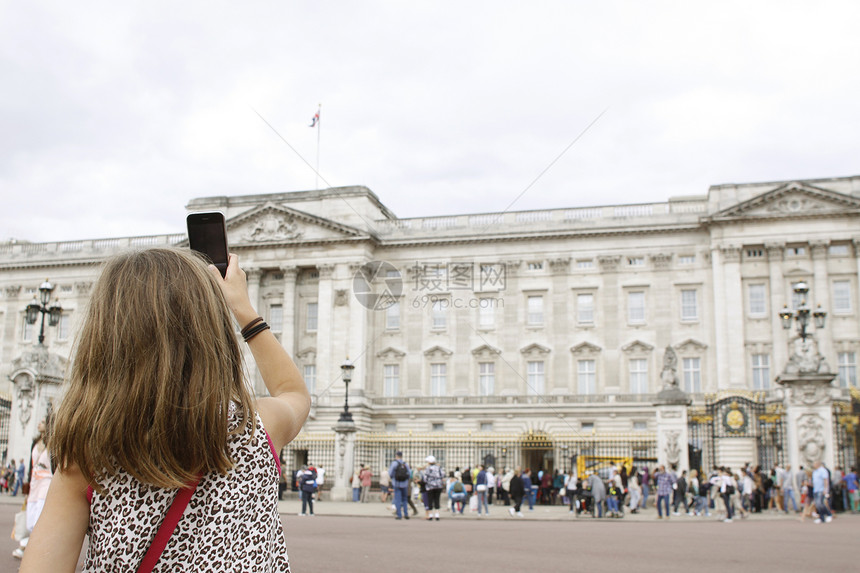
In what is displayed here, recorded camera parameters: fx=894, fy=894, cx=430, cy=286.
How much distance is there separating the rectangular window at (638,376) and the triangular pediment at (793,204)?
9022 millimetres

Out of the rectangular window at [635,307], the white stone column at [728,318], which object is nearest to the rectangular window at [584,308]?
the rectangular window at [635,307]

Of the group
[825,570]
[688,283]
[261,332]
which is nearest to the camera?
[261,332]

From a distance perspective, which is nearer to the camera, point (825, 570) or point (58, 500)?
point (58, 500)

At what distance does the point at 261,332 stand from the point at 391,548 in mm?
12529

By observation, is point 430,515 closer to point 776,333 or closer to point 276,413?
point 276,413

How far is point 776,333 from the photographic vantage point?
4759 cm

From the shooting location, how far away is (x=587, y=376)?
5134cm

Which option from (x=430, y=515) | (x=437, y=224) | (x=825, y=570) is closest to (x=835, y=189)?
(x=437, y=224)

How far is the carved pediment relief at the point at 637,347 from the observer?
50438mm

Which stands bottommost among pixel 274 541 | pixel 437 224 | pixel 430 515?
pixel 430 515

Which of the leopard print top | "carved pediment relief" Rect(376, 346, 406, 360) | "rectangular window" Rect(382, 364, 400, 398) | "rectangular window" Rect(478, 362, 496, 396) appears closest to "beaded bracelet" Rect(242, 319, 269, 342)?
the leopard print top

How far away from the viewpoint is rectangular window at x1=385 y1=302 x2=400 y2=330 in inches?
2156

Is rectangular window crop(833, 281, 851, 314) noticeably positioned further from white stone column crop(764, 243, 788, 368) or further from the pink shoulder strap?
the pink shoulder strap
